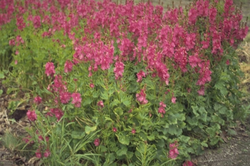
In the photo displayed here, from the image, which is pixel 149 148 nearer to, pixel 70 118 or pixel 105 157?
pixel 105 157

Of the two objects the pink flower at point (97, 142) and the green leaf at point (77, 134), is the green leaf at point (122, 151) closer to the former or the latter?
the pink flower at point (97, 142)

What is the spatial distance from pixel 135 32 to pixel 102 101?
3.33 feet

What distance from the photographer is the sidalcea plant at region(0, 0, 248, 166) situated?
3.22 metres

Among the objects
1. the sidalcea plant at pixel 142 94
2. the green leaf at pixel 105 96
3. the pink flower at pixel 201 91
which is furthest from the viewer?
the pink flower at pixel 201 91

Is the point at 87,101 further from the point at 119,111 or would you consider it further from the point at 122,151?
the point at 122,151

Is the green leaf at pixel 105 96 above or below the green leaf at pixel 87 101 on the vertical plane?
above

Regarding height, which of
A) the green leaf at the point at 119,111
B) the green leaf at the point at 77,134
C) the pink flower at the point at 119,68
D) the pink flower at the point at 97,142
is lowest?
the pink flower at the point at 97,142

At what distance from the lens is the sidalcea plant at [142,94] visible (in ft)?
10.6

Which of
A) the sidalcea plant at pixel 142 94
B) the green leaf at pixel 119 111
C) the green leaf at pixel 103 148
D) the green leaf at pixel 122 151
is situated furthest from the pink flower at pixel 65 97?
the green leaf at pixel 122 151

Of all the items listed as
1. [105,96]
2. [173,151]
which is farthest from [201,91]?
[105,96]

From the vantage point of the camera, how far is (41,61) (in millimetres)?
4742

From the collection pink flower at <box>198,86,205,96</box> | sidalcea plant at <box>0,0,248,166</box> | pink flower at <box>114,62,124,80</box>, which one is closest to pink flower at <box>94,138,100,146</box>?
sidalcea plant at <box>0,0,248,166</box>

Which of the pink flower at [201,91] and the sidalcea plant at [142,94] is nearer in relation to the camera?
the sidalcea plant at [142,94]

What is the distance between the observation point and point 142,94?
3.07 m
